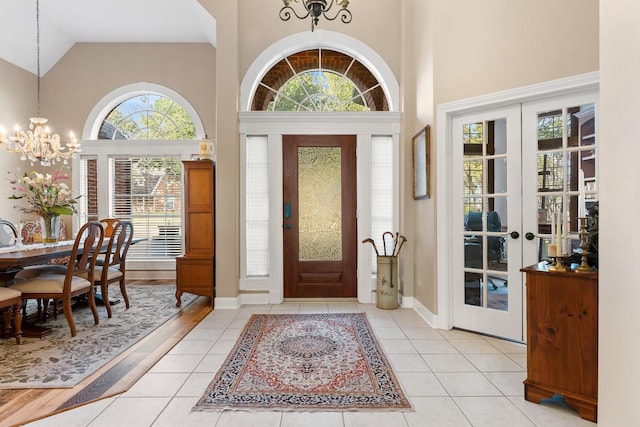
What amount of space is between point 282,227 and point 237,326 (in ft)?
4.37

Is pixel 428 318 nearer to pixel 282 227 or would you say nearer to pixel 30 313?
pixel 282 227

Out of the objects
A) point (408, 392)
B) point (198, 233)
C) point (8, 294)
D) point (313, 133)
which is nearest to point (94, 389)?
point (8, 294)

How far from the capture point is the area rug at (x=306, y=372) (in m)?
2.18

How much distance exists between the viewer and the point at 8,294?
118 inches

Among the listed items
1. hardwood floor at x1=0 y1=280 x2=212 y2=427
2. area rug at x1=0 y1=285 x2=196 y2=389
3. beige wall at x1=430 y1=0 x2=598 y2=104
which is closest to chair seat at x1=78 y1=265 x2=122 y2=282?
area rug at x1=0 y1=285 x2=196 y2=389

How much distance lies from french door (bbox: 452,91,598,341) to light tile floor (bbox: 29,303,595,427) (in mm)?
363

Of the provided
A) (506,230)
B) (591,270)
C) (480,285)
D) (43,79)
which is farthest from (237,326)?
(43,79)

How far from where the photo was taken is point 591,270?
2086 millimetres

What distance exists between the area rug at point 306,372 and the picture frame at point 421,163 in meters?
1.48

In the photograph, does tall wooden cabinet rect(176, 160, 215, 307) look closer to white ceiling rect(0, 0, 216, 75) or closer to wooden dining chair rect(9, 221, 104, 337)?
wooden dining chair rect(9, 221, 104, 337)

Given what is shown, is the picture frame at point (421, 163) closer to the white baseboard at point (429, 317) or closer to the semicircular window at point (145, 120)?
the white baseboard at point (429, 317)

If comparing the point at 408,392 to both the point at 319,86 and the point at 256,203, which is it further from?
the point at 319,86

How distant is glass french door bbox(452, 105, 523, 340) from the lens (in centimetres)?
311

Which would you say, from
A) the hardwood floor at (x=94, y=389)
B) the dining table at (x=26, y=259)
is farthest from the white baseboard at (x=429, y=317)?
the dining table at (x=26, y=259)
